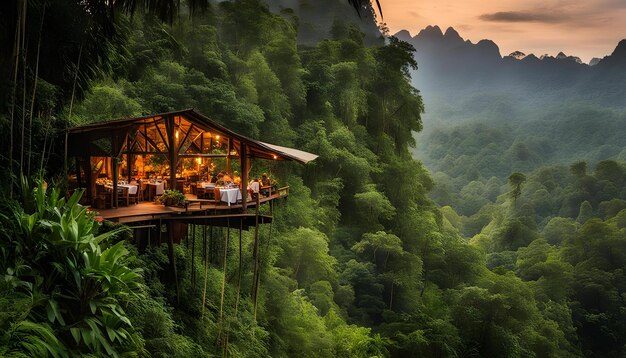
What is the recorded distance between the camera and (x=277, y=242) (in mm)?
21844

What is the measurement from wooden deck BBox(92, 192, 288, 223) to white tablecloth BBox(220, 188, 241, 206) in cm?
15

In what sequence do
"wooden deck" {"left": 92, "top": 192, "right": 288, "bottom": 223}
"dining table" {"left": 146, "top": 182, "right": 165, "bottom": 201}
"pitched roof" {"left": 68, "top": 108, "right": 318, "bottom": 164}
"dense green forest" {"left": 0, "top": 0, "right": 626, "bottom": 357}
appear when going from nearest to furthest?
"dense green forest" {"left": 0, "top": 0, "right": 626, "bottom": 357} < "wooden deck" {"left": 92, "top": 192, "right": 288, "bottom": 223} < "pitched roof" {"left": 68, "top": 108, "right": 318, "bottom": 164} < "dining table" {"left": 146, "top": 182, "right": 165, "bottom": 201}

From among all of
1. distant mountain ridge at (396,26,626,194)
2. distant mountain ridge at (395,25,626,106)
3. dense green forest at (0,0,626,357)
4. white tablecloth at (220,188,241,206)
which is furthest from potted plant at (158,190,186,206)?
distant mountain ridge at (395,25,626,106)

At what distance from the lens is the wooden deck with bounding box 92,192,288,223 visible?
391 inches

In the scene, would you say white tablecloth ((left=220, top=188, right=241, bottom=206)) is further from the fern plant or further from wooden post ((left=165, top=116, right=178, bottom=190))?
the fern plant

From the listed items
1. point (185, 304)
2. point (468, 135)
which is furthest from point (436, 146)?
point (185, 304)

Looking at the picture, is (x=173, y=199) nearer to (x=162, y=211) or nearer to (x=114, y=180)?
(x=162, y=211)

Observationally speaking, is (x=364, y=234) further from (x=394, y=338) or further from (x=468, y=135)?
(x=468, y=135)

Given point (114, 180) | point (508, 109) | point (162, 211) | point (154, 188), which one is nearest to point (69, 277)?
point (162, 211)

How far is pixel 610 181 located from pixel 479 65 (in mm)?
110856

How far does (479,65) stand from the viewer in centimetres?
17662

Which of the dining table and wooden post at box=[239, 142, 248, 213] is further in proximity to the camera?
the dining table

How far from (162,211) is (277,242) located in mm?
11600

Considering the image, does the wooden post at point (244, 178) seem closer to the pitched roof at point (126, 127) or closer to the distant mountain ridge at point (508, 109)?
the pitched roof at point (126, 127)
